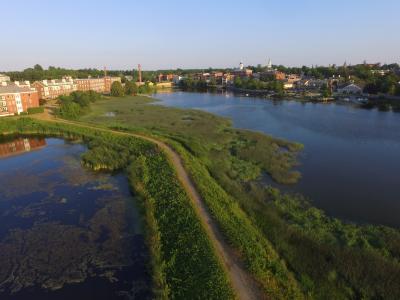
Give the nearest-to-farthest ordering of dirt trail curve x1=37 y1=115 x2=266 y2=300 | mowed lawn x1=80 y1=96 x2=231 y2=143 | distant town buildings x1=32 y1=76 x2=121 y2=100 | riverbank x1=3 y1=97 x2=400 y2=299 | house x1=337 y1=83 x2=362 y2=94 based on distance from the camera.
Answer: dirt trail curve x1=37 y1=115 x2=266 y2=300 < riverbank x1=3 y1=97 x2=400 y2=299 < mowed lawn x1=80 y1=96 x2=231 y2=143 < distant town buildings x1=32 y1=76 x2=121 y2=100 < house x1=337 y1=83 x2=362 y2=94

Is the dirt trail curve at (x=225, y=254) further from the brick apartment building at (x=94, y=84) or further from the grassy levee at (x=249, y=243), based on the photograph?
the brick apartment building at (x=94, y=84)

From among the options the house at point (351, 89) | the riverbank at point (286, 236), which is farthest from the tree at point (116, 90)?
the riverbank at point (286, 236)

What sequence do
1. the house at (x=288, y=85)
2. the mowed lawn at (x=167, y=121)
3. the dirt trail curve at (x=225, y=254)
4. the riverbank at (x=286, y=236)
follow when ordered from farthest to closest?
the house at (x=288, y=85)
the mowed lawn at (x=167, y=121)
the riverbank at (x=286, y=236)
the dirt trail curve at (x=225, y=254)

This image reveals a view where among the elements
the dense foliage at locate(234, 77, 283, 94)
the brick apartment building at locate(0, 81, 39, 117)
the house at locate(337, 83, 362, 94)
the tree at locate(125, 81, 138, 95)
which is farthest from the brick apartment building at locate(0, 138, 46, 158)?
the house at locate(337, 83, 362, 94)

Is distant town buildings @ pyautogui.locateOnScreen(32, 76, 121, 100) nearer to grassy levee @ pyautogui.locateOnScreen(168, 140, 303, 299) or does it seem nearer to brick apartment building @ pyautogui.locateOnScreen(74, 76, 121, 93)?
brick apartment building @ pyautogui.locateOnScreen(74, 76, 121, 93)

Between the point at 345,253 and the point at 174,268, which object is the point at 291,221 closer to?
the point at 345,253

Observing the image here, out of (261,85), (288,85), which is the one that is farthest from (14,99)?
(288,85)

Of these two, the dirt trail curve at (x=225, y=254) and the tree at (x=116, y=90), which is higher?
the tree at (x=116, y=90)

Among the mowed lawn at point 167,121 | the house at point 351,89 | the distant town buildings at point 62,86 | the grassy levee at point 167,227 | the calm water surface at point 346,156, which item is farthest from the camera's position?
the house at point 351,89
